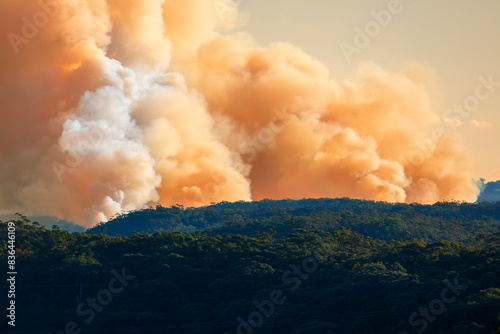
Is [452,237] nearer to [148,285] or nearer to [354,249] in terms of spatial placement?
[354,249]

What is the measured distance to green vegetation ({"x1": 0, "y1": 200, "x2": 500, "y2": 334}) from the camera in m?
61.0

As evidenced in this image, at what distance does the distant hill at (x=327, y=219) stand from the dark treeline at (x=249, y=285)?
22.1 meters

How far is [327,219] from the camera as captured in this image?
12656cm

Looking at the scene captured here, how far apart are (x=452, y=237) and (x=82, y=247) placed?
63737 millimetres

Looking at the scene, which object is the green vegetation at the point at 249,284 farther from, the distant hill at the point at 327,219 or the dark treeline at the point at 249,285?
the distant hill at the point at 327,219

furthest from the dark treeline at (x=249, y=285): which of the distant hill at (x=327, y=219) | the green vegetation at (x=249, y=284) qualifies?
the distant hill at (x=327, y=219)

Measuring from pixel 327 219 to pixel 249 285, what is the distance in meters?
55.2

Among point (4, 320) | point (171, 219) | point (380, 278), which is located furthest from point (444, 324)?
point (171, 219)

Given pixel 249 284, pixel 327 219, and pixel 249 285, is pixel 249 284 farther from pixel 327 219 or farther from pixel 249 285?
pixel 327 219

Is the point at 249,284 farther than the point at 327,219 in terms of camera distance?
No

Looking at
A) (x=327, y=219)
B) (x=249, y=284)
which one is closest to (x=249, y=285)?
(x=249, y=284)

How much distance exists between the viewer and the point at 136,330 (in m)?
68.2

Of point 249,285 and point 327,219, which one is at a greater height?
point 327,219

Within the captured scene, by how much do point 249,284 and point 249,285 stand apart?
4.1 inches
